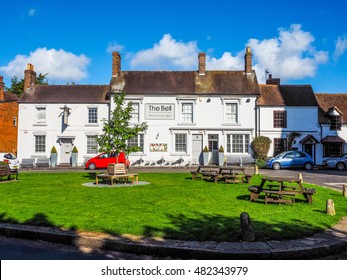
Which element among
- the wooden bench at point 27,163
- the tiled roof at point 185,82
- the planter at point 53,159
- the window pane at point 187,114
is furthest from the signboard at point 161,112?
the wooden bench at point 27,163

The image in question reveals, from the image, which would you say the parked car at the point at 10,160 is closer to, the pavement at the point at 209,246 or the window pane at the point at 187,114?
the window pane at the point at 187,114

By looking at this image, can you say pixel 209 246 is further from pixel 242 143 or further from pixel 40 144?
pixel 40 144

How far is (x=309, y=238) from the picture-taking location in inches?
237

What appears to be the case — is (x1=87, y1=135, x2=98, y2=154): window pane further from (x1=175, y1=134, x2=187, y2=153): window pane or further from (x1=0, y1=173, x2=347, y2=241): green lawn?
(x1=0, y1=173, x2=347, y2=241): green lawn

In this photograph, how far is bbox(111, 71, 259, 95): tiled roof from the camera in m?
30.0

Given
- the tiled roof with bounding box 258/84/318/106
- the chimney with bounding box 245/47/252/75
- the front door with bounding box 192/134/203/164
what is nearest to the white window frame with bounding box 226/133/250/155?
the front door with bounding box 192/134/203/164

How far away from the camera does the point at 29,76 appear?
107 ft

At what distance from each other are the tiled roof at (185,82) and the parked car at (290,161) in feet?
23.4

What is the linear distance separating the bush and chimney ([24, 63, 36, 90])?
2395cm

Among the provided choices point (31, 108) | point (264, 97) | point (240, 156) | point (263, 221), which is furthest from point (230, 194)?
point (31, 108)

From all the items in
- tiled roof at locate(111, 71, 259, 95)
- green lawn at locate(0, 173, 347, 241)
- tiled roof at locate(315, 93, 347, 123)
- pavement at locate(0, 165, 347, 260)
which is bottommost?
pavement at locate(0, 165, 347, 260)

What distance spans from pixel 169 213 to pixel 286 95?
1047 inches

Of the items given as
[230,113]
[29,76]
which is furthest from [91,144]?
[230,113]
